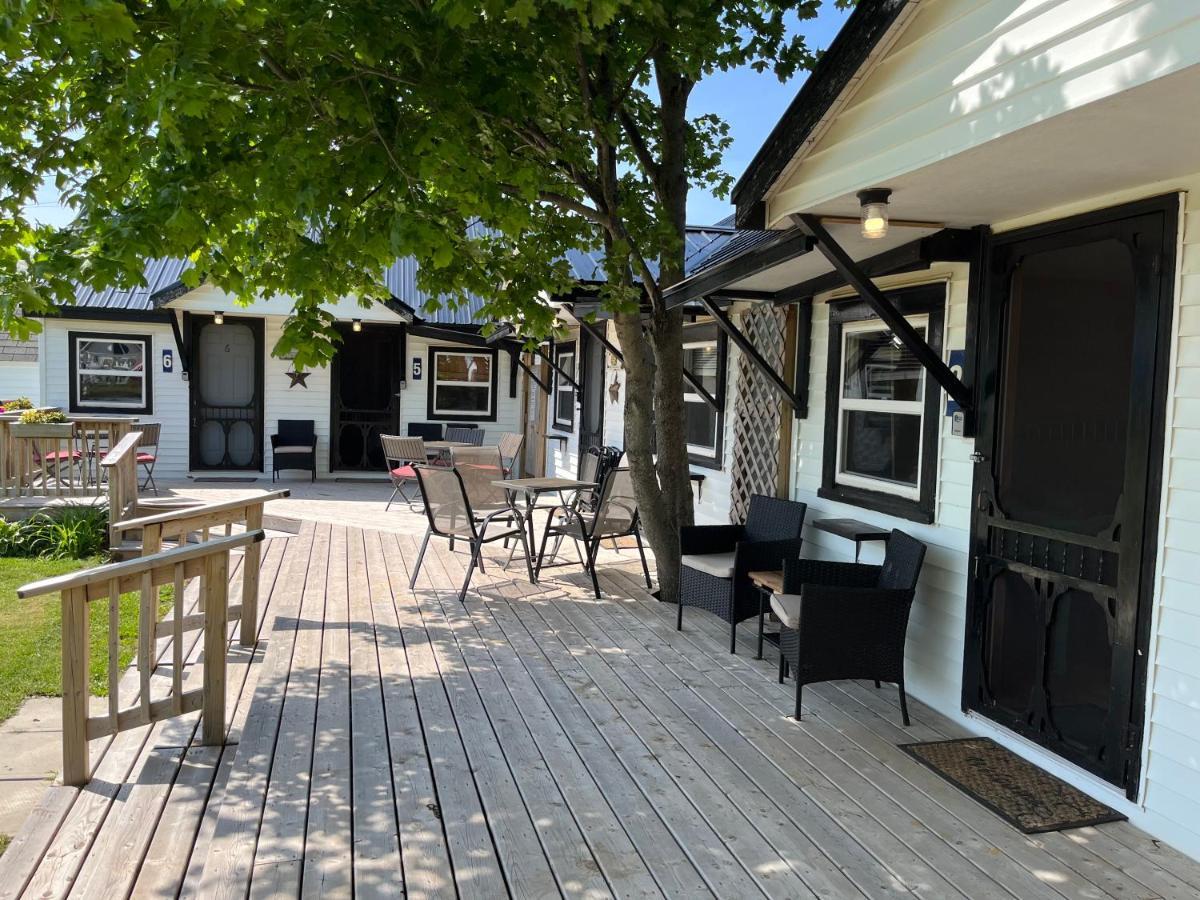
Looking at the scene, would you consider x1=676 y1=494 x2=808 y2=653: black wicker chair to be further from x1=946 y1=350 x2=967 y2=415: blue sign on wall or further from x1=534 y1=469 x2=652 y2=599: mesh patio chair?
x1=946 y1=350 x2=967 y2=415: blue sign on wall

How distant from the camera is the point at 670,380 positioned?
577cm

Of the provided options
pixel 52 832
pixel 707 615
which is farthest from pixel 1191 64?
pixel 707 615

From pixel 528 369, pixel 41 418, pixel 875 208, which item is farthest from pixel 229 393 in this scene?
pixel 875 208

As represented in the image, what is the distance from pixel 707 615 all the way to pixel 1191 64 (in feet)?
14.0

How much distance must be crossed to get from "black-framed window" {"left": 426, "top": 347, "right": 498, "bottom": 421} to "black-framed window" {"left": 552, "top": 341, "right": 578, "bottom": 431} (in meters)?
1.96

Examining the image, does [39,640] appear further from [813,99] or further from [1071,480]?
[1071,480]

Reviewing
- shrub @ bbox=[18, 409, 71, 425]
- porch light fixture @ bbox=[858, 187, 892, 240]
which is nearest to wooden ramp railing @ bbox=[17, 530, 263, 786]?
porch light fixture @ bbox=[858, 187, 892, 240]

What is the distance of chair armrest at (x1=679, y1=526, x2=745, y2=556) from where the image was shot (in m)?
5.27

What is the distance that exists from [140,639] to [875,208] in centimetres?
313

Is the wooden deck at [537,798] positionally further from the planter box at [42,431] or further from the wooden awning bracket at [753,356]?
the planter box at [42,431]

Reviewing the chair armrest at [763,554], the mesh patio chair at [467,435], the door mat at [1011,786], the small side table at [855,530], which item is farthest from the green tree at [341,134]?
the mesh patio chair at [467,435]

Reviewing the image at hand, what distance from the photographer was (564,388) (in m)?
11.5

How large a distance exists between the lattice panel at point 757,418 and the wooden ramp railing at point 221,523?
124 inches

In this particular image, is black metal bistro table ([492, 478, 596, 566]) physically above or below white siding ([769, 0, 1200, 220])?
below
